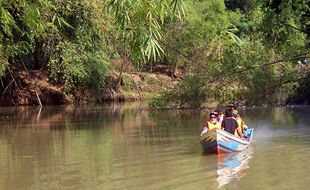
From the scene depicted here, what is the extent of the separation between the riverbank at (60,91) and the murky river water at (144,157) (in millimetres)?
11312

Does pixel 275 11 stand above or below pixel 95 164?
above

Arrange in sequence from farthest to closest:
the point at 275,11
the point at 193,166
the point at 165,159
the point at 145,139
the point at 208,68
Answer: the point at 208,68
the point at 275,11
the point at 145,139
the point at 165,159
the point at 193,166

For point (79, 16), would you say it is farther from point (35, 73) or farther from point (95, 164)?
point (95, 164)

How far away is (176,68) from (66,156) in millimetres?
31492

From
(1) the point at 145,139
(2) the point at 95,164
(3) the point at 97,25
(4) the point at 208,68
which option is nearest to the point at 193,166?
(2) the point at 95,164

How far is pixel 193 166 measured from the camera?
490 inches

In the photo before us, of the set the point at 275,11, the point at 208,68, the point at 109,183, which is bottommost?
the point at 109,183

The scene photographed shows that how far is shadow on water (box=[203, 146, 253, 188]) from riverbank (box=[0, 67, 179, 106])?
735 inches

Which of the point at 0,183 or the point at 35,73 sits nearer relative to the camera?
the point at 0,183

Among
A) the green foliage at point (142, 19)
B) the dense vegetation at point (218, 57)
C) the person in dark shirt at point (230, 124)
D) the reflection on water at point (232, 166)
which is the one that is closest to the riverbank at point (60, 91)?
the dense vegetation at point (218, 57)

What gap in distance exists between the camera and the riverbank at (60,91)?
35531 mm

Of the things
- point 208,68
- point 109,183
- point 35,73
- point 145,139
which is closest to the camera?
point 109,183

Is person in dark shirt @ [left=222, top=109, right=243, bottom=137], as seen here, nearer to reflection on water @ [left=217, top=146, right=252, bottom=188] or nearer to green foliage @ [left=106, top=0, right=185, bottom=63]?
reflection on water @ [left=217, top=146, right=252, bottom=188]

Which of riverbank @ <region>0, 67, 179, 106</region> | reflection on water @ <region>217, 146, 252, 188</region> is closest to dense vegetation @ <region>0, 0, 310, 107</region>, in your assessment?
riverbank @ <region>0, 67, 179, 106</region>
